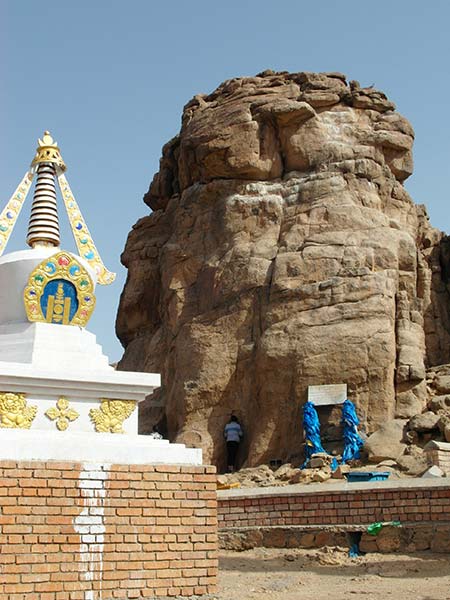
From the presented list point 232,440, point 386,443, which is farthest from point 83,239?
point 232,440

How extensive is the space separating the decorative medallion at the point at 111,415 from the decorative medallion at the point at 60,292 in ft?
3.45

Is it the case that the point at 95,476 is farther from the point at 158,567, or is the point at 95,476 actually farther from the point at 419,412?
the point at 419,412

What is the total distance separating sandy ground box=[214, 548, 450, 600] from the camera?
9156 mm

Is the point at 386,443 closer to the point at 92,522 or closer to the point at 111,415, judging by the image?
the point at 111,415

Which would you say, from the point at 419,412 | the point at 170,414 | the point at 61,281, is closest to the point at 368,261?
the point at 419,412

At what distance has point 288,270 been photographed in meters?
21.8

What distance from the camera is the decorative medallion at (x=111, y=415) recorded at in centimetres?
877

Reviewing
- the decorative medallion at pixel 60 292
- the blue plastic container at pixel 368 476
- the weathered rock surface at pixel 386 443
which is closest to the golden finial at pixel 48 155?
the decorative medallion at pixel 60 292

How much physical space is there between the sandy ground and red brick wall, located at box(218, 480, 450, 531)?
0.46 metres

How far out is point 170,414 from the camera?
22656 mm

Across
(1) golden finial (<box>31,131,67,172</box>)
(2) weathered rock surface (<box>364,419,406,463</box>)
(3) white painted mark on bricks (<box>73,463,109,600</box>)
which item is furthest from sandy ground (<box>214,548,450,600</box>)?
(2) weathered rock surface (<box>364,419,406,463</box>)

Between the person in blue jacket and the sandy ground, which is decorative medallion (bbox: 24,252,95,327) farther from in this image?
the person in blue jacket

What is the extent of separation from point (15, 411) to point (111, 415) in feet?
3.07

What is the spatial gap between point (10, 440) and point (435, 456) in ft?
29.9
